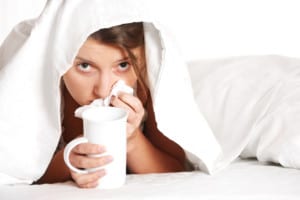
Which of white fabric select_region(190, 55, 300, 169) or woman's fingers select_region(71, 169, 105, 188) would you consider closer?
woman's fingers select_region(71, 169, 105, 188)

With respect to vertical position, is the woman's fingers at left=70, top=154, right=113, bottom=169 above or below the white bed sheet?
above

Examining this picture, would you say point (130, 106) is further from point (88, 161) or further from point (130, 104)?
point (88, 161)

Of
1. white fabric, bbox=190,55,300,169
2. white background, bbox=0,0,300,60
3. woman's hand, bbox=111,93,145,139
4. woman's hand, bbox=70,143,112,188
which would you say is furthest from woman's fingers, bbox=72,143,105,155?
white background, bbox=0,0,300,60

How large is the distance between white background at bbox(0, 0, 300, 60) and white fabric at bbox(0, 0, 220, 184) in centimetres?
77

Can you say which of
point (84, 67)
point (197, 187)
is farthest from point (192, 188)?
point (84, 67)

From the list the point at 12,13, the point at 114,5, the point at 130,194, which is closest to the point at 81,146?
the point at 130,194

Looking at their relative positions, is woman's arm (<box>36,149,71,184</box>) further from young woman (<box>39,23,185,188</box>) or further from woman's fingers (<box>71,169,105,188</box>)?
woman's fingers (<box>71,169,105,188</box>)

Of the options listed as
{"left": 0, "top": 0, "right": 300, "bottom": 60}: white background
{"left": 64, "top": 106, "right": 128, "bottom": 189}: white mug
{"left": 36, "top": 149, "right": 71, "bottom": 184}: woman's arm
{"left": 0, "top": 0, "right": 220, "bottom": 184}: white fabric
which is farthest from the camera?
{"left": 0, "top": 0, "right": 300, "bottom": 60}: white background

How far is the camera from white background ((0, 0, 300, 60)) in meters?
2.04

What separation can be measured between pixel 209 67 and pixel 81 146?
48cm

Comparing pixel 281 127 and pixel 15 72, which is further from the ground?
pixel 15 72

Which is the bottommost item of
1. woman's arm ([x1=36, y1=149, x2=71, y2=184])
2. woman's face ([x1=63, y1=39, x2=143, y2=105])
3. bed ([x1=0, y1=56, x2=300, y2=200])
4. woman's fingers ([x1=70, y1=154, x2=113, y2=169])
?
woman's arm ([x1=36, y1=149, x2=71, y2=184])

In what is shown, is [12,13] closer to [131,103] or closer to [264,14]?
[264,14]

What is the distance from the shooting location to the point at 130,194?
45.0 inches
